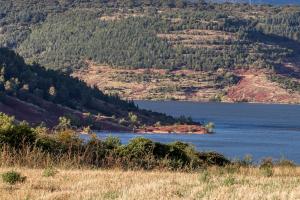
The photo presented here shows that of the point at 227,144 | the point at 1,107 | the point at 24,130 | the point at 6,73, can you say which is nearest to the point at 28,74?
the point at 6,73

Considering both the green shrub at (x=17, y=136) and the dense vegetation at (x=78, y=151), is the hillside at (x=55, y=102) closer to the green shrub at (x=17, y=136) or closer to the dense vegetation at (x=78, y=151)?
the dense vegetation at (x=78, y=151)

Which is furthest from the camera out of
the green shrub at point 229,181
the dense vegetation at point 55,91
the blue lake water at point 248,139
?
the dense vegetation at point 55,91

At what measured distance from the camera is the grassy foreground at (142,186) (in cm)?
1608

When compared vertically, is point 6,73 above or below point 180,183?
below

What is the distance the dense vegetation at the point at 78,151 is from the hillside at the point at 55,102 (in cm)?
10558

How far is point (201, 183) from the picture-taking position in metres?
18.7

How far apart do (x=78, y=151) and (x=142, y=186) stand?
6.20 m

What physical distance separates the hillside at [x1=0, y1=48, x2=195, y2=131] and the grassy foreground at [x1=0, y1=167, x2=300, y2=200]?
11135 cm

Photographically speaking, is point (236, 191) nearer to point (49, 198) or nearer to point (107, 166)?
point (49, 198)

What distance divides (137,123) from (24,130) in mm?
132977

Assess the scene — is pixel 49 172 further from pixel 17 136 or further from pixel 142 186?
pixel 17 136

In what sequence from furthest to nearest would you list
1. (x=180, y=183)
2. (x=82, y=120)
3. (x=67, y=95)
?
(x=67, y=95), (x=82, y=120), (x=180, y=183)

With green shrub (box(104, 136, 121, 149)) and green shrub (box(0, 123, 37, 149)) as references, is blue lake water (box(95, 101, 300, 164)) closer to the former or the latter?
green shrub (box(104, 136, 121, 149))

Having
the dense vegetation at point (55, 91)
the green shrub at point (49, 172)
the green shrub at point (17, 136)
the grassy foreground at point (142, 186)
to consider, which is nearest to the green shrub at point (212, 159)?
the green shrub at point (17, 136)
